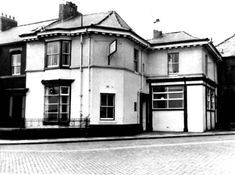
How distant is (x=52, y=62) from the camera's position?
2205cm

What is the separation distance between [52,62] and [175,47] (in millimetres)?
9638

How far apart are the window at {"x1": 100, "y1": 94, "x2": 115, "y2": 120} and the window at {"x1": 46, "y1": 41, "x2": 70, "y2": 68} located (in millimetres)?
3504

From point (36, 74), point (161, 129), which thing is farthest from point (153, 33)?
point (36, 74)

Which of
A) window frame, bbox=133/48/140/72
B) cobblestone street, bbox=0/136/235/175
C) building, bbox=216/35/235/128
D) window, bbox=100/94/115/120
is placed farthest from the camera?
building, bbox=216/35/235/128

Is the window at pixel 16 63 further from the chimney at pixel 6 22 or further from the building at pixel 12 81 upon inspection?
the chimney at pixel 6 22

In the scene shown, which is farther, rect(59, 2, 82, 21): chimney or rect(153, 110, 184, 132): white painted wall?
rect(59, 2, 82, 21): chimney

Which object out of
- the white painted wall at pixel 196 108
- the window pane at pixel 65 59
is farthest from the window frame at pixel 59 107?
the white painted wall at pixel 196 108

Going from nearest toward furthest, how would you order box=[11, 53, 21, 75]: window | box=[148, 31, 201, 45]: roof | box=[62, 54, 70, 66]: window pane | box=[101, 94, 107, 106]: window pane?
Result: box=[101, 94, 107, 106]: window pane, box=[62, 54, 70, 66]: window pane, box=[11, 53, 21, 75]: window, box=[148, 31, 201, 45]: roof

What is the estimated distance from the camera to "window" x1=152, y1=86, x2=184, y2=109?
80.9 feet

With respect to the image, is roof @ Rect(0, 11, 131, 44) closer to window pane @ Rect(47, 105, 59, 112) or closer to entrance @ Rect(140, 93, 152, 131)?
window pane @ Rect(47, 105, 59, 112)

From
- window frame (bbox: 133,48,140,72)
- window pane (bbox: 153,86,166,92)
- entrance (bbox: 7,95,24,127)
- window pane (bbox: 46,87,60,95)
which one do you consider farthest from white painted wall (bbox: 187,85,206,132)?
entrance (bbox: 7,95,24,127)

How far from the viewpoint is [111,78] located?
70.5ft

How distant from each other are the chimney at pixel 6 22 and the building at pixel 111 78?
7746mm

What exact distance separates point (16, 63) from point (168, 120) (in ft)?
41.9
